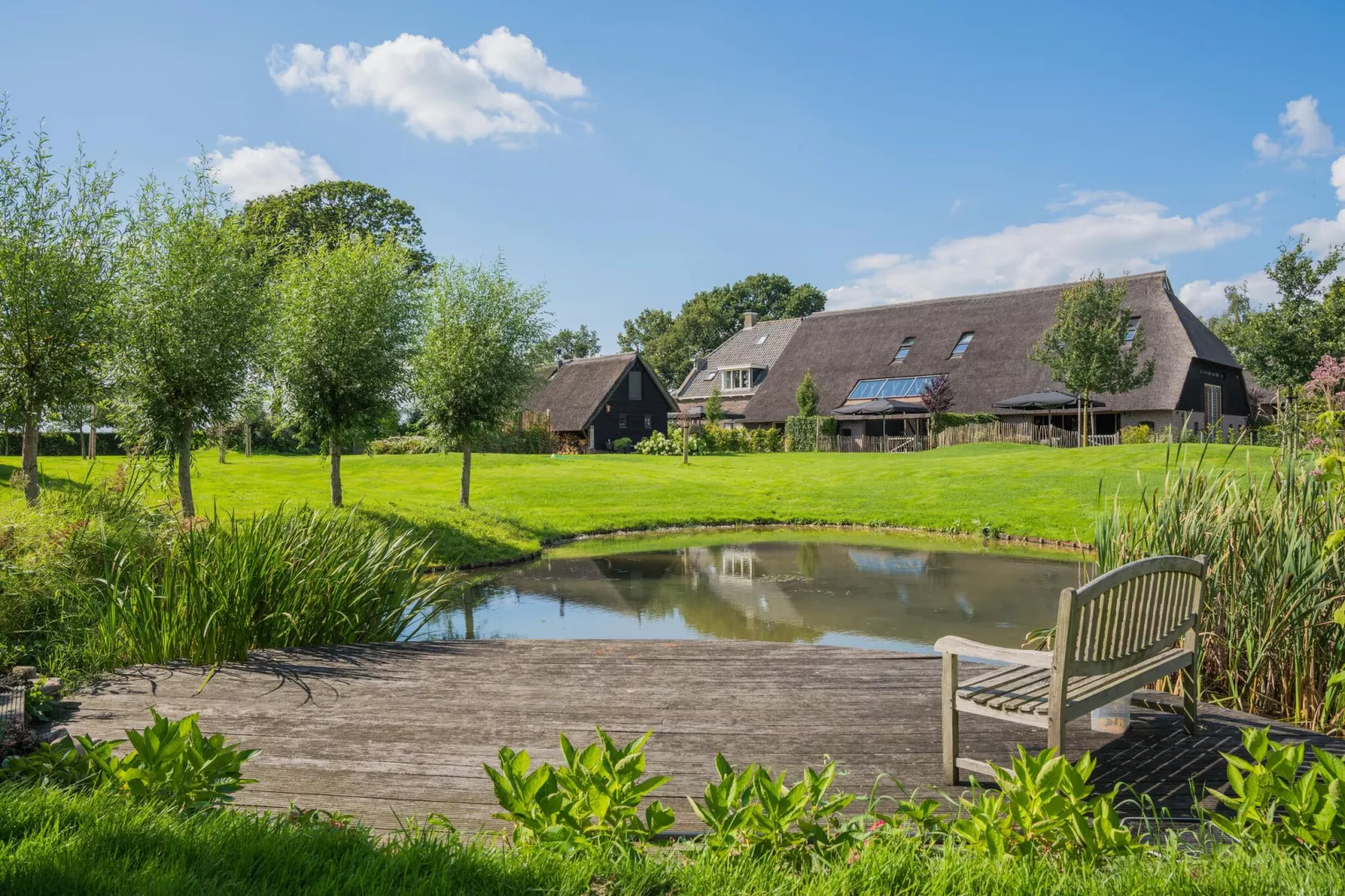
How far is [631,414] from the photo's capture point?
43.2 meters

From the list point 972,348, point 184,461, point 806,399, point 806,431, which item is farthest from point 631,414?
point 184,461

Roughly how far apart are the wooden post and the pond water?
4.62 m

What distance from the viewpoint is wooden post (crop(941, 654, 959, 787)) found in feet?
12.0

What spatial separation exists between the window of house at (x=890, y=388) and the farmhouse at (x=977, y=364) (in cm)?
5

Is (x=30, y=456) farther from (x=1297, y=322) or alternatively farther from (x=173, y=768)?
(x=1297, y=322)

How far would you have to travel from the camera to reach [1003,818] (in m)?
2.92

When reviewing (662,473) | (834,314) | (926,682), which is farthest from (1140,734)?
(834,314)

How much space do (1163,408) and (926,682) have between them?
32788 mm

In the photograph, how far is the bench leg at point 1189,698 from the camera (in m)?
4.32

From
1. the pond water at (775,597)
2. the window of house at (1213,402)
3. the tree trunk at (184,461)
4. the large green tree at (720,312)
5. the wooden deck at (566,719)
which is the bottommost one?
the pond water at (775,597)

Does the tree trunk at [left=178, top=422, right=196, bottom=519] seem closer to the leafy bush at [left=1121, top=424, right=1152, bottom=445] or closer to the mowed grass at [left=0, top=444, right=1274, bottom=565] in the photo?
the mowed grass at [left=0, top=444, right=1274, bottom=565]

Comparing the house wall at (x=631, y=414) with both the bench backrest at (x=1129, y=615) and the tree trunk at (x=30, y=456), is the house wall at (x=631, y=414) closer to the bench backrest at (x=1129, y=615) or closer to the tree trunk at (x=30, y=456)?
the tree trunk at (x=30, y=456)

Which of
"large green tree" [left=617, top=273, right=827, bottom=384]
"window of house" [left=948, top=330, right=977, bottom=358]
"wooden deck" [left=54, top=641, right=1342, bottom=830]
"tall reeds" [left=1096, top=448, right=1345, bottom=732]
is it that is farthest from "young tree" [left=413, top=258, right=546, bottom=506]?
"large green tree" [left=617, top=273, right=827, bottom=384]

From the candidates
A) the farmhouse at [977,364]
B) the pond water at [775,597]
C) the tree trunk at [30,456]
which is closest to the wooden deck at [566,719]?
the pond water at [775,597]
